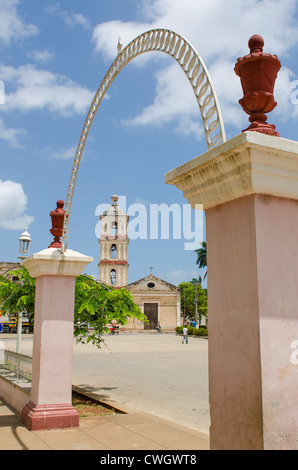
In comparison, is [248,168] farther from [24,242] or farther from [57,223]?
[24,242]

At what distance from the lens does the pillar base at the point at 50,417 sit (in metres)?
5.39

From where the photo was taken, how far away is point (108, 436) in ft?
16.9

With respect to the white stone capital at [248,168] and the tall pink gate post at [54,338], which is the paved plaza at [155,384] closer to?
the tall pink gate post at [54,338]

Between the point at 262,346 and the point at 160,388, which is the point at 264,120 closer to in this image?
the point at 262,346

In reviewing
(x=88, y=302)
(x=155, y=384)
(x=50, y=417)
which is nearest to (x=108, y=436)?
(x=50, y=417)

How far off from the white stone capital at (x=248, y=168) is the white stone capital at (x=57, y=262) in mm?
3729

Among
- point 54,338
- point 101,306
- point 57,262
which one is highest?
point 57,262

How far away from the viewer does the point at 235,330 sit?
7.24 feet

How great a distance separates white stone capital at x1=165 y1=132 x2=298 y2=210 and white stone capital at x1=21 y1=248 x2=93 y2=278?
3729 mm

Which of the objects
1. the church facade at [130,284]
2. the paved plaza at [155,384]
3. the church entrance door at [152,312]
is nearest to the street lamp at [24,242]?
the paved plaza at [155,384]

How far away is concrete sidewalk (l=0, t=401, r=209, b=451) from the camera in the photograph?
15.5 ft

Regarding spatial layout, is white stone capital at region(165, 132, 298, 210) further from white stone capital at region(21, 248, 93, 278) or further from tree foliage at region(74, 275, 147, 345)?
tree foliage at region(74, 275, 147, 345)

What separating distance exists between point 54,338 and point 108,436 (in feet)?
4.68
